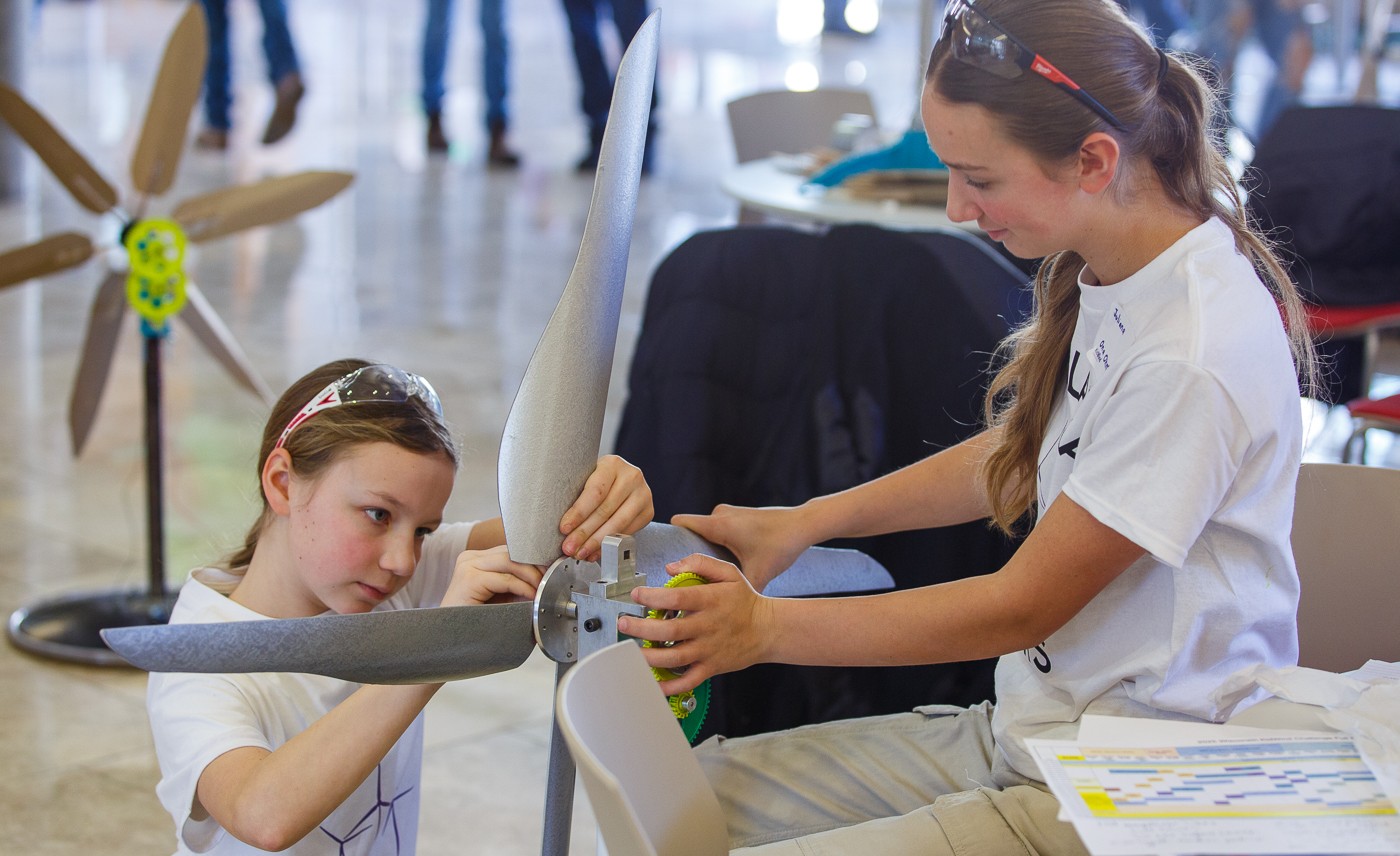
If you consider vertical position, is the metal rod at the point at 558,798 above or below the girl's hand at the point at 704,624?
below

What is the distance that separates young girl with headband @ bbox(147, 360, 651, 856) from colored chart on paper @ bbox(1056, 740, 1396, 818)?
43 centimetres

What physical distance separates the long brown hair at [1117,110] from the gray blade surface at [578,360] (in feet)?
1.12

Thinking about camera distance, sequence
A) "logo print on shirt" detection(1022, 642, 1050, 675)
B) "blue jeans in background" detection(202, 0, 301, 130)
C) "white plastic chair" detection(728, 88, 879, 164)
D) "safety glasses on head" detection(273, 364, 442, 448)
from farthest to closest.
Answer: "blue jeans in background" detection(202, 0, 301, 130) < "white plastic chair" detection(728, 88, 879, 164) < "safety glasses on head" detection(273, 364, 442, 448) < "logo print on shirt" detection(1022, 642, 1050, 675)

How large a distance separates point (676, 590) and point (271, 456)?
1.89 ft

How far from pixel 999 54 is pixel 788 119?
11.0 ft

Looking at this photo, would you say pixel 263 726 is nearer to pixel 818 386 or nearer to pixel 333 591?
pixel 333 591

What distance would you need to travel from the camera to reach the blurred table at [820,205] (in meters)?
2.96

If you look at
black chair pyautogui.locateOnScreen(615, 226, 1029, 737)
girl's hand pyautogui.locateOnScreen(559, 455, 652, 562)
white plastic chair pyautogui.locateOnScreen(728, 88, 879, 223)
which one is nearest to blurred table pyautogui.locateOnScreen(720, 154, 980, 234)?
black chair pyautogui.locateOnScreen(615, 226, 1029, 737)

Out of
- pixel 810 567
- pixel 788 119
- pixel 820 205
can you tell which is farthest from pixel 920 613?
pixel 788 119

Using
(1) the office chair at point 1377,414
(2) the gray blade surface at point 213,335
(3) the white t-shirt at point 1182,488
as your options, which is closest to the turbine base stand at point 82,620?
(2) the gray blade surface at point 213,335

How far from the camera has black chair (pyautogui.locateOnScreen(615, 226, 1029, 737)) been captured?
2.19 m

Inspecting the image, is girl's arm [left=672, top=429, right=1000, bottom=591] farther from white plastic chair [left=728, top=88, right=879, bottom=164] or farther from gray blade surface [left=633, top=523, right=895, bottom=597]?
white plastic chair [left=728, top=88, right=879, bottom=164]

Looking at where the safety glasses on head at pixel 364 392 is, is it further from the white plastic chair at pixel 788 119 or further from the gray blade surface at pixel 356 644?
the white plastic chair at pixel 788 119

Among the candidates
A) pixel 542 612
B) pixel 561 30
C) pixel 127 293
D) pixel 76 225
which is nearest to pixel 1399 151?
pixel 127 293
